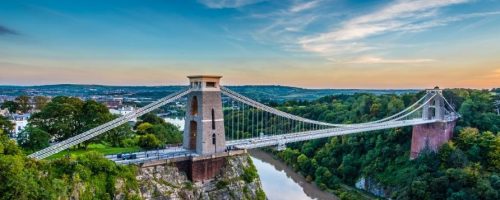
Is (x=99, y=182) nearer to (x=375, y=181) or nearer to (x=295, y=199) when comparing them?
(x=295, y=199)

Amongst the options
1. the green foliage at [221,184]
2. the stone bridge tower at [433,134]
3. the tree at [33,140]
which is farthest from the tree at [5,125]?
the stone bridge tower at [433,134]

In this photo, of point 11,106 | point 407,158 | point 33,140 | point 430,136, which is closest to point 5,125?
point 33,140

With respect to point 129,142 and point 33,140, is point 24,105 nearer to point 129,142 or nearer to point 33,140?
point 129,142

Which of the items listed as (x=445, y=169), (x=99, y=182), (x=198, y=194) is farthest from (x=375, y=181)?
(x=99, y=182)

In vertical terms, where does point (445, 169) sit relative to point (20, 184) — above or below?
below

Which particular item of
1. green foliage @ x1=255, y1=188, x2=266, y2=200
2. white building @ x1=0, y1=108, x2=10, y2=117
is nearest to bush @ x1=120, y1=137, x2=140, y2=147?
green foliage @ x1=255, y1=188, x2=266, y2=200
